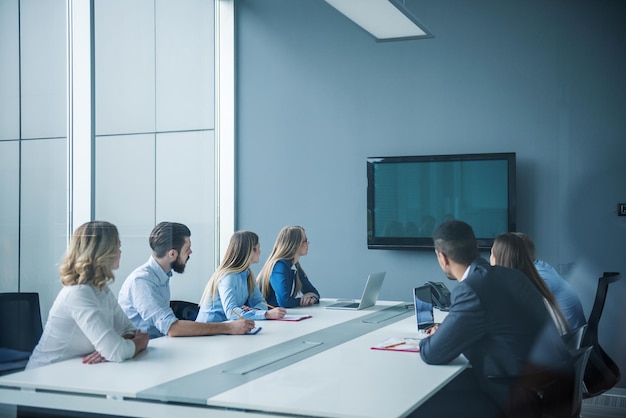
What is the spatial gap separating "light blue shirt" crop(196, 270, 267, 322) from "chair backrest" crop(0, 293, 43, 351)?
3.27 ft

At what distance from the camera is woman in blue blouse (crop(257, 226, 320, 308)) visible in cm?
532

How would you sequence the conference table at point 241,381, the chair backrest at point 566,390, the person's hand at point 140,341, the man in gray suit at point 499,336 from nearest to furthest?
the conference table at point 241,381, the chair backrest at point 566,390, the man in gray suit at point 499,336, the person's hand at point 140,341

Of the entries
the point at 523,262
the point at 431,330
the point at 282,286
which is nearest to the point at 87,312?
the point at 431,330

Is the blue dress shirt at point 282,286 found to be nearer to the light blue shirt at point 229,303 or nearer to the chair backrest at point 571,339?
the light blue shirt at point 229,303

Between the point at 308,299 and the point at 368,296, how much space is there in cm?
47

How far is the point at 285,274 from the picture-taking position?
5.34 metres

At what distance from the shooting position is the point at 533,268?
12.2 feet

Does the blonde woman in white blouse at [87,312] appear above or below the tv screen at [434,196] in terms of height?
below

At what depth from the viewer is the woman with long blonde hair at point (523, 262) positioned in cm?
358

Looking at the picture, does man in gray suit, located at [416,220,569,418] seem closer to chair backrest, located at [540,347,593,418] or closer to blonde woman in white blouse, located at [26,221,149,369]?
chair backrest, located at [540,347,593,418]

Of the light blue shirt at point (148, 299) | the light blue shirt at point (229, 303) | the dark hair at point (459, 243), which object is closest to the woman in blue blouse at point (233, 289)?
the light blue shirt at point (229, 303)

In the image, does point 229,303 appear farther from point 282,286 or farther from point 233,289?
point 282,286

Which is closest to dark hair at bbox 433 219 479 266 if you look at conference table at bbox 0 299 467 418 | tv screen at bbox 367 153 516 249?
conference table at bbox 0 299 467 418

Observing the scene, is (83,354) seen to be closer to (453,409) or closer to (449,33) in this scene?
(453,409)
